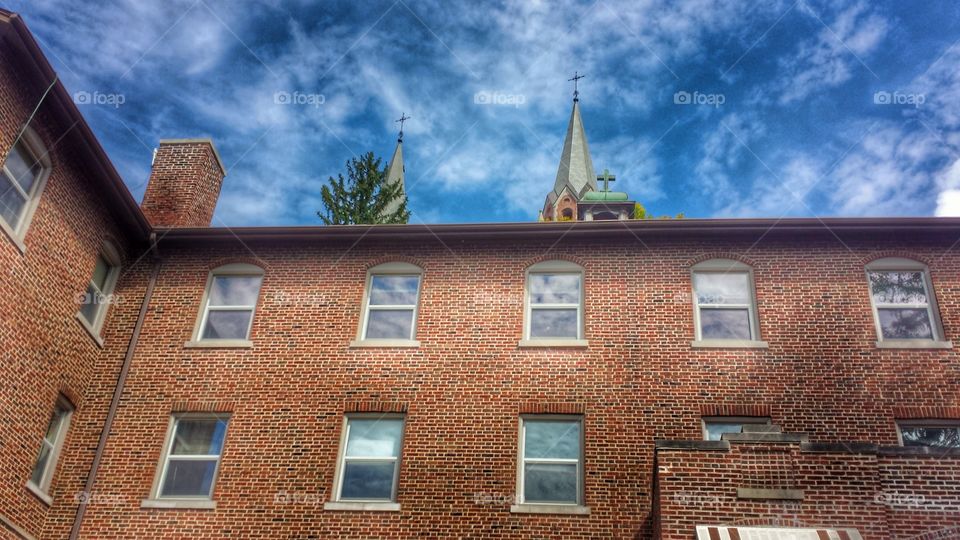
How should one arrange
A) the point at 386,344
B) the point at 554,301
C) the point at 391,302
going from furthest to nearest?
the point at 391,302, the point at 554,301, the point at 386,344

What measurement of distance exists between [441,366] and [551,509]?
11.3 ft

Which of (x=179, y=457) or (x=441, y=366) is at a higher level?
(x=441, y=366)

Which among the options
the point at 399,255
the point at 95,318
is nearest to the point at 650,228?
the point at 399,255

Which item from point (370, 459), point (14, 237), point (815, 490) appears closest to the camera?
point (815, 490)

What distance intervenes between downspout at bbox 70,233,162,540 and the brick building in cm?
5

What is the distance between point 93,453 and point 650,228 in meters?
11.6

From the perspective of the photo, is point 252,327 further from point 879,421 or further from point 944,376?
point 944,376

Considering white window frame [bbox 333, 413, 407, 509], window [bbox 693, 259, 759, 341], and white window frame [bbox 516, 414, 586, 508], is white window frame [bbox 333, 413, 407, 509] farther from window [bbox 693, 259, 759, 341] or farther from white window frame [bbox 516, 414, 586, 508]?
window [bbox 693, 259, 759, 341]

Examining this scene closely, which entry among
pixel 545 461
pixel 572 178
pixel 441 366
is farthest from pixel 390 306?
pixel 572 178

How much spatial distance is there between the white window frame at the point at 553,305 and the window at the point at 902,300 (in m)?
5.53

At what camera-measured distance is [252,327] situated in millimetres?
16625

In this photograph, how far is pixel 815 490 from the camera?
474 inches

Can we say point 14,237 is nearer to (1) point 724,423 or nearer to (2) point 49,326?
(2) point 49,326

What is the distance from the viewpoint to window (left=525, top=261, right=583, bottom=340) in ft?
53.1
